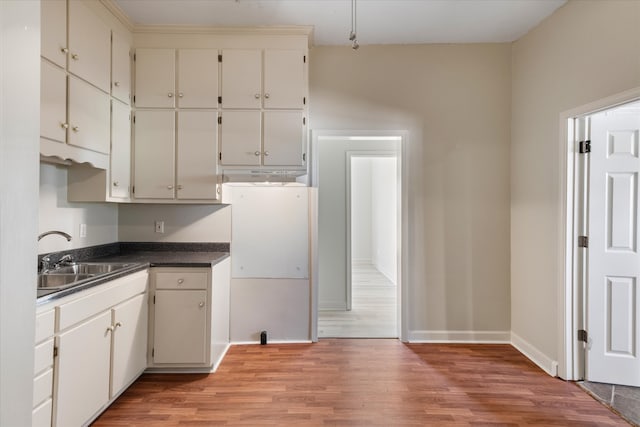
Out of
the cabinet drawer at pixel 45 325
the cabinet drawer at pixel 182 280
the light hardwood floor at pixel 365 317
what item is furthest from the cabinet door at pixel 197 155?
the light hardwood floor at pixel 365 317

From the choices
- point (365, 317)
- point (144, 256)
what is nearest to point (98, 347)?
point (144, 256)

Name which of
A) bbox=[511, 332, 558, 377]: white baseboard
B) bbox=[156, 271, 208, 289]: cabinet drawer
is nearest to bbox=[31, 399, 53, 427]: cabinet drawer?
bbox=[156, 271, 208, 289]: cabinet drawer

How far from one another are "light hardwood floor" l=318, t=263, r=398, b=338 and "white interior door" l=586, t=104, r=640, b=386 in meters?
1.65

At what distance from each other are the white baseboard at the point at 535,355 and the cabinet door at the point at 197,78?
3.43m

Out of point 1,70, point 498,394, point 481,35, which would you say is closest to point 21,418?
point 1,70

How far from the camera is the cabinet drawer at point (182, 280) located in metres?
2.52

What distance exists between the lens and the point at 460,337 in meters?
3.22

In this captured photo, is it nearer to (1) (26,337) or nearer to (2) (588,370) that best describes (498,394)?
(2) (588,370)

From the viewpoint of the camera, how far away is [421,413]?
2.12 meters

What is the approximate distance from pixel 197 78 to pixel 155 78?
1.13 ft

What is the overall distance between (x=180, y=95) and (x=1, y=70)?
2415 mm

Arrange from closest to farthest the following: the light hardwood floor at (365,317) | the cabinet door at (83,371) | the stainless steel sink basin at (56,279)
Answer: the cabinet door at (83,371), the stainless steel sink basin at (56,279), the light hardwood floor at (365,317)

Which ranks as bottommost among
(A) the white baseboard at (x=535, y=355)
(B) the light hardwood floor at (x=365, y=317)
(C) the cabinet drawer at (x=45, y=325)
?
(B) the light hardwood floor at (x=365, y=317)

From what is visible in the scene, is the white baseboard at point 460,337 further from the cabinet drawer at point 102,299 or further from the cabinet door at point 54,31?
the cabinet door at point 54,31
